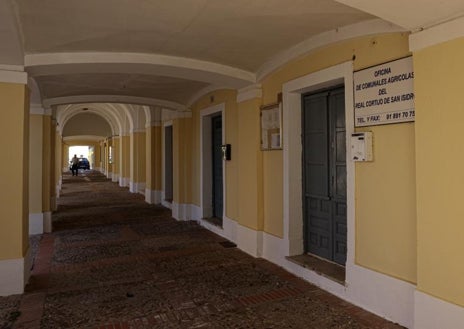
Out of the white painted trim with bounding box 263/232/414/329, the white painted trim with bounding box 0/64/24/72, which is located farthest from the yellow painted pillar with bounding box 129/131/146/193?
the white painted trim with bounding box 263/232/414/329

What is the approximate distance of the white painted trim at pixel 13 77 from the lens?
413 centimetres

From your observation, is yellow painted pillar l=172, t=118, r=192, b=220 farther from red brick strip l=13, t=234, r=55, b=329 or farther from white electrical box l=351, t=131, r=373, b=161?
white electrical box l=351, t=131, r=373, b=161

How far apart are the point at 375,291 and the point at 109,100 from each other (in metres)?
6.84

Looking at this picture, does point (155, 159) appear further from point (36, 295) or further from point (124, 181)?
point (36, 295)

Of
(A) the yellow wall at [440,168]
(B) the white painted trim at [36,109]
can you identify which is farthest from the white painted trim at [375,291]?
(B) the white painted trim at [36,109]

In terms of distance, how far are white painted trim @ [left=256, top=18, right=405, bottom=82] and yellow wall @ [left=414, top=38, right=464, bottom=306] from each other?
60 centimetres

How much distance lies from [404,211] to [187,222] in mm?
6064

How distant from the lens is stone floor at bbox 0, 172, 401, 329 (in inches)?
135

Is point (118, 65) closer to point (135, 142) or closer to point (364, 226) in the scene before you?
point (364, 226)

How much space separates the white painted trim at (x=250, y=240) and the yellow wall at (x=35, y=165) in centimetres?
434

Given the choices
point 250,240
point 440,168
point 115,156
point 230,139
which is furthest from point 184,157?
point 115,156

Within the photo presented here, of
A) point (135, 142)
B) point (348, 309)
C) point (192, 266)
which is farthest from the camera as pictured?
point (135, 142)

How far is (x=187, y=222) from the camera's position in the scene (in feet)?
28.3

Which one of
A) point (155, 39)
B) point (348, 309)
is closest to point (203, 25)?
point (155, 39)
